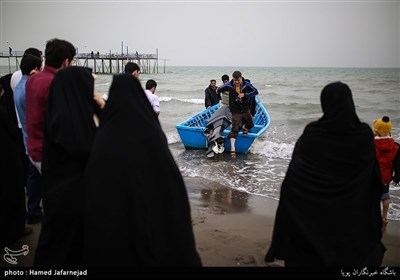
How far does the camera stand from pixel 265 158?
855cm

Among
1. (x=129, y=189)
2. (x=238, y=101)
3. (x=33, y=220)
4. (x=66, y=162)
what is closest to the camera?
(x=129, y=189)

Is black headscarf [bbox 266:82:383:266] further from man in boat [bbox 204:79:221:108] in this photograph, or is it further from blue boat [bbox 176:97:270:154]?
man in boat [bbox 204:79:221:108]

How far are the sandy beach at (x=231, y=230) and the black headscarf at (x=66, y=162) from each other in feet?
3.03

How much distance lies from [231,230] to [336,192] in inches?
76.0

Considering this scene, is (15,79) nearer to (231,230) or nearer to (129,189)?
(129,189)

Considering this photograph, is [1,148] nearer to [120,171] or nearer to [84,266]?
[84,266]

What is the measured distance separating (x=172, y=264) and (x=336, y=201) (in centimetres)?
124

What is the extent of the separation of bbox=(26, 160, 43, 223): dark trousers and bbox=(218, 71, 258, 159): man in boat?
4994mm

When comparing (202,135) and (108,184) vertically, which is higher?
(108,184)

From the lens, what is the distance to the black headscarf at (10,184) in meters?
3.22

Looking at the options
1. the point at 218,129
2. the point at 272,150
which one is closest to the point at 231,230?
the point at 218,129

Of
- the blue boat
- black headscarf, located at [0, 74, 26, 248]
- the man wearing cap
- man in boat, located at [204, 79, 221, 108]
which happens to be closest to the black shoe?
black headscarf, located at [0, 74, 26, 248]

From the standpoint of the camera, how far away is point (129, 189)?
77.6 inches

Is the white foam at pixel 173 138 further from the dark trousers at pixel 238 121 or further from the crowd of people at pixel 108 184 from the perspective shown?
the crowd of people at pixel 108 184
